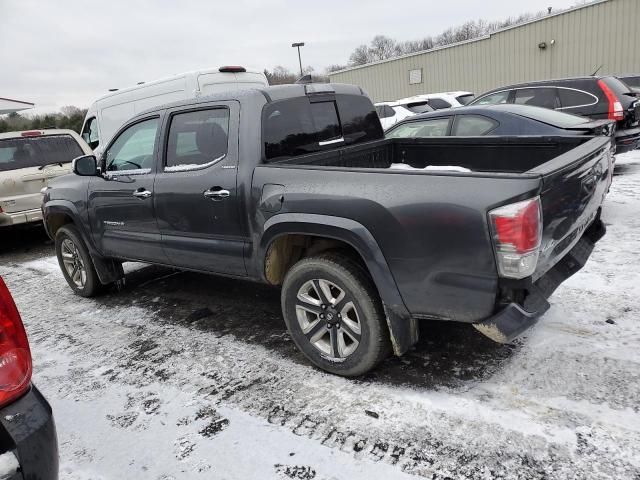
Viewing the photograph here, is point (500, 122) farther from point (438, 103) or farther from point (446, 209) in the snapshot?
point (438, 103)

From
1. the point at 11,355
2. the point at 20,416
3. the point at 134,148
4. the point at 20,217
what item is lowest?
the point at 20,217

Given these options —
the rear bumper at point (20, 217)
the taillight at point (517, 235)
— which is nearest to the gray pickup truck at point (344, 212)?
the taillight at point (517, 235)

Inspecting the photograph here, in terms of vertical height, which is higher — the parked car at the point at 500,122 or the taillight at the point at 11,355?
the parked car at the point at 500,122

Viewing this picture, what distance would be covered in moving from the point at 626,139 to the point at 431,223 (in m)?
6.66

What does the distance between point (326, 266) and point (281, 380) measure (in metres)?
0.84

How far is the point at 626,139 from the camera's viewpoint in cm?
760

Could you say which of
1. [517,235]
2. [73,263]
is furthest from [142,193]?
[517,235]

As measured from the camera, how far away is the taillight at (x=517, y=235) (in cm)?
234

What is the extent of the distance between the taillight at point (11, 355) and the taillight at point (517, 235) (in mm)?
2072

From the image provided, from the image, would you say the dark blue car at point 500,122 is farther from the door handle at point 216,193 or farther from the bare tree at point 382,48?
the bare tree at point 382,48

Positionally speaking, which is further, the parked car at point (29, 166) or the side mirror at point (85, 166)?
the parked car at point (29, 166)

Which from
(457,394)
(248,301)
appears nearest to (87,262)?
(248,301)

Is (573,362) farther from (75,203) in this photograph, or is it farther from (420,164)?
(75,203)

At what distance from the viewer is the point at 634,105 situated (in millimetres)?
7750
